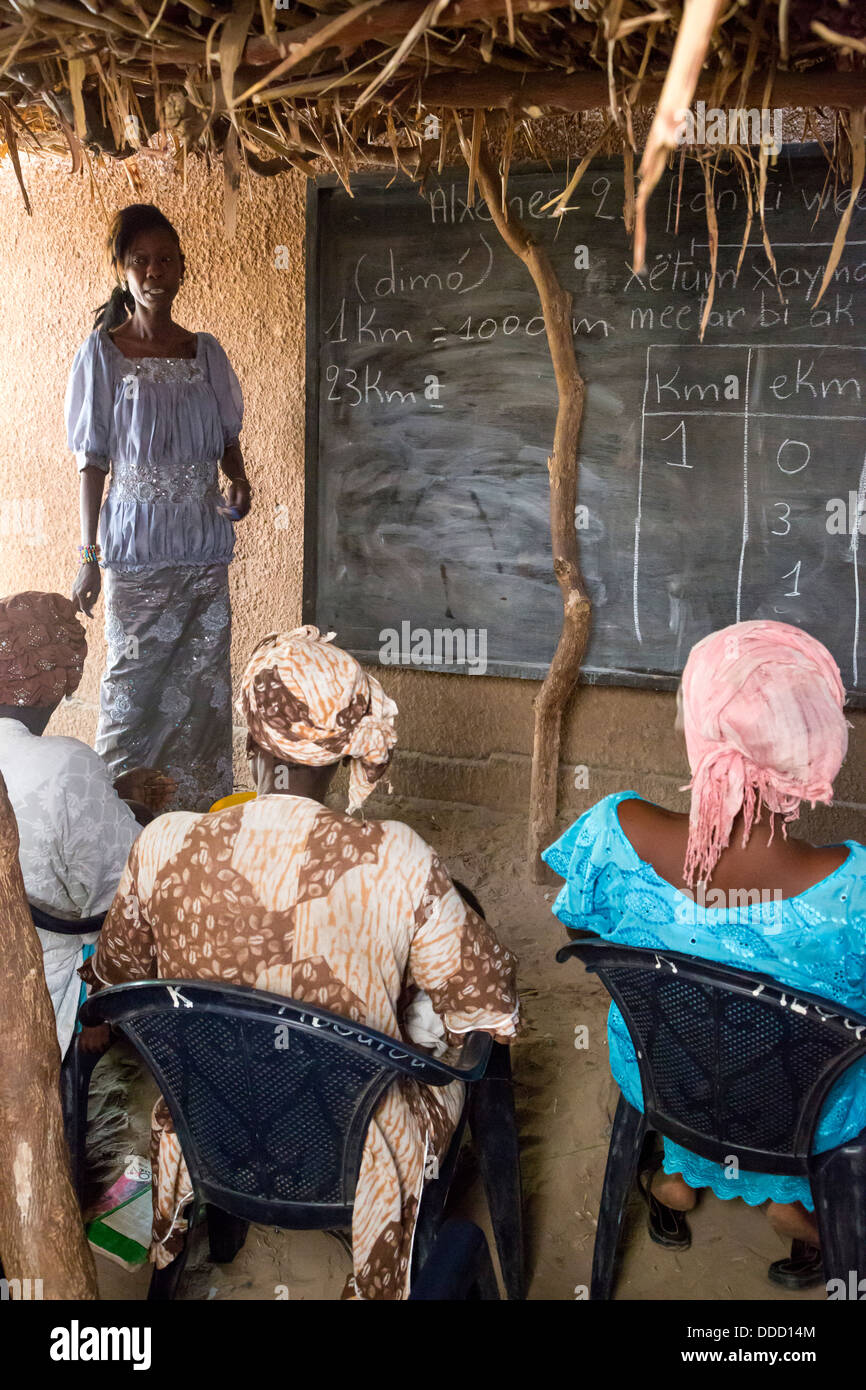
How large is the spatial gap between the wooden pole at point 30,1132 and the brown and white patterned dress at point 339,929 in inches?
16.2

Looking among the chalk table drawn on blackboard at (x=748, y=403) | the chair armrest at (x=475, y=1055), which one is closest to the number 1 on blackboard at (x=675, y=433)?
the chalk table drawn on blackboard at (x=748, y=403)

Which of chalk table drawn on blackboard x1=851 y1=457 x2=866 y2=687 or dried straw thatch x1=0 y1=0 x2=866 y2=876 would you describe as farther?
chalk table drawn on blackboard x1=851 y1=457 x2=866 y2=687

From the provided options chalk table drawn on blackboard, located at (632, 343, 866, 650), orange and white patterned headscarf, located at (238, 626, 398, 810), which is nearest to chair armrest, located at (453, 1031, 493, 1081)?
orange and white patterned headscarf, located at (238, 626, 398, 810)

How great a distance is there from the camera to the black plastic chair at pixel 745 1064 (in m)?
1.69

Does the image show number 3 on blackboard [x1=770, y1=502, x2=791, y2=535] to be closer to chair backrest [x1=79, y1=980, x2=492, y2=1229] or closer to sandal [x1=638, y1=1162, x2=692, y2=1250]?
sandal [x1=638, y1=1162, x2=692, y2=1250]

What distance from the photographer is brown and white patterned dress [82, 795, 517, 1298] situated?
1774mm

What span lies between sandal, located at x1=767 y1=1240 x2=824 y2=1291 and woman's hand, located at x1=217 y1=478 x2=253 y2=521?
2.73 m

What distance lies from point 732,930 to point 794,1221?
2.25ft

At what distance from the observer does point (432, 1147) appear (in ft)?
6.12
